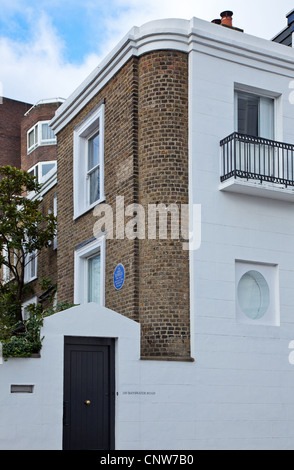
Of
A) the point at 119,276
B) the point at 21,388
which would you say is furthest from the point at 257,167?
the point at 21,388

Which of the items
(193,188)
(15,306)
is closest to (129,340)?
(193,188)

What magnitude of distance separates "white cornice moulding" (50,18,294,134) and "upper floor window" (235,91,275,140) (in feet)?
2.23

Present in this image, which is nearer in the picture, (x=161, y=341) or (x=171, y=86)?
(x=161, y=341)

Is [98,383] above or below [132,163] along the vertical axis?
below

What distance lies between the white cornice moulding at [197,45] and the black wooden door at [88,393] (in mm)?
6112

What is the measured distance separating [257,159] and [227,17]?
405 cm

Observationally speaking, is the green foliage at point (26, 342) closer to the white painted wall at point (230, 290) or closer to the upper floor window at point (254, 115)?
the white painted wall at point (230, 290)

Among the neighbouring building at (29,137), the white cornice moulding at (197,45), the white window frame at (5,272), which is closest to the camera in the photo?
the white cornice moulding at (197,45)

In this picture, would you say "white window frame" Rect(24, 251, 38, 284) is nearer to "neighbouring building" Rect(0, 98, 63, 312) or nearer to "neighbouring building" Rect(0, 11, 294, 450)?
"neighbouring building" Rect(0, 98, 63, 312)

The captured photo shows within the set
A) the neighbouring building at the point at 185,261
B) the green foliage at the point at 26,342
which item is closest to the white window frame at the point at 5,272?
the neighbouring building at the point at 185,261

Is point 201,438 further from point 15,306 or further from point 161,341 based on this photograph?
point 15,306

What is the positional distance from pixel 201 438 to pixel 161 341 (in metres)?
1.88

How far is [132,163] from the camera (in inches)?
555

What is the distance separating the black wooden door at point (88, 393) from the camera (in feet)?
38.9
